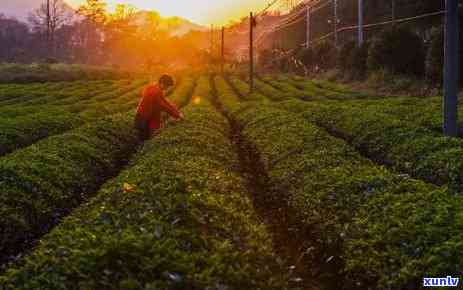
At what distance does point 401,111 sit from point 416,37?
17162 mm

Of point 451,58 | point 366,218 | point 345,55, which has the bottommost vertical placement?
point 366,218

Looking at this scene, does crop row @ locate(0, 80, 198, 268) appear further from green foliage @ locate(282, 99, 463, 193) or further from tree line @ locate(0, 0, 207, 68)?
tree line @ locate(0, 0, 207, 68)

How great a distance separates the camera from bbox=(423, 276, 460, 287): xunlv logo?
5949 mm

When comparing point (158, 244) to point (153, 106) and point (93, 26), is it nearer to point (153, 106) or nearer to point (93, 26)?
point (153, 106)

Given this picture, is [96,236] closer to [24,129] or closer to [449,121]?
[449,121]

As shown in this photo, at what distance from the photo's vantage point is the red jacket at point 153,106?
1764 cm

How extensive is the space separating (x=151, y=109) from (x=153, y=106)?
0.12 meters

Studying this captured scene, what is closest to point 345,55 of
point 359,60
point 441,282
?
point 359,60

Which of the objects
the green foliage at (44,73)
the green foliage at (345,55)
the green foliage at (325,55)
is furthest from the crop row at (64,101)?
the green foliage at (325,55)

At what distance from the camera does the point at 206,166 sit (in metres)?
11.5

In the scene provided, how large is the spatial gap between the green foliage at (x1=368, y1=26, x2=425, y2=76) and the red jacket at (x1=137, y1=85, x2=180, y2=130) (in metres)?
22.2

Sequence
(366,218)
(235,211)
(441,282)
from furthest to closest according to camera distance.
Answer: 1. (235,211)
2. (366,218)
3. (441,282)

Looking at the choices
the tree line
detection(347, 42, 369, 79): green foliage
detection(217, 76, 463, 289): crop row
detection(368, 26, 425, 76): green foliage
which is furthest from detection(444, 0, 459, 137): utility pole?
the tree line

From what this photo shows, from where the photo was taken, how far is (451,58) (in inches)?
523
